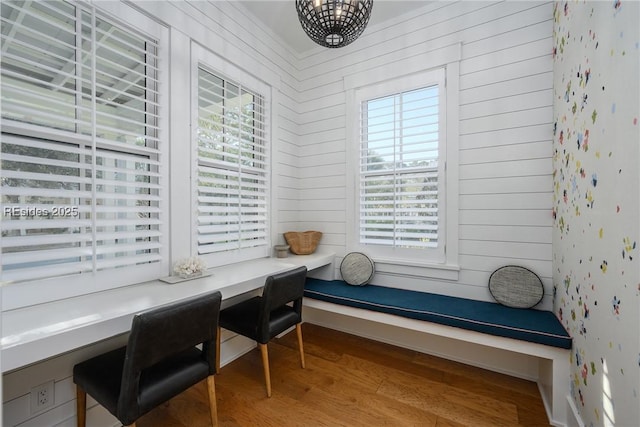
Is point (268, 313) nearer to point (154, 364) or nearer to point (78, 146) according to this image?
point (154, 364)

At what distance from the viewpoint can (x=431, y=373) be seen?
220 cm

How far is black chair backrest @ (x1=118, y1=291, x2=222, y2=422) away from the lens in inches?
45.9

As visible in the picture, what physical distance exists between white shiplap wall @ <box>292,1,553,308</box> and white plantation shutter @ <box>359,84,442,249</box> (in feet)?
0.76

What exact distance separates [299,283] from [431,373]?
4.11 ft

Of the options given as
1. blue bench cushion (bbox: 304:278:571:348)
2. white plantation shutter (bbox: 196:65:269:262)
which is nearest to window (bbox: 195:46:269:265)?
white plantation shutter (bbox: 196:65:269:262)

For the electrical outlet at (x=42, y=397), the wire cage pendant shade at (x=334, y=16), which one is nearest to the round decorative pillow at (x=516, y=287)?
the wire cage pendant shade at (x=334, y=16)

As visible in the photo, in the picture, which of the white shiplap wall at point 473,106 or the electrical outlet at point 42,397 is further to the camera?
the white shiplap wall at point 473,106

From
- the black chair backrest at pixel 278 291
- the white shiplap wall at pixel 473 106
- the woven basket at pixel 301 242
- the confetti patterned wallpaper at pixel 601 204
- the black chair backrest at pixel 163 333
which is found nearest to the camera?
the confetti patterned wallpaper at pixel 601 204

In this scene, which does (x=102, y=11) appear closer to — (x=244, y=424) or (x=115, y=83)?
(x=115, y=83)

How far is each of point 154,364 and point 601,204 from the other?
2153 mm

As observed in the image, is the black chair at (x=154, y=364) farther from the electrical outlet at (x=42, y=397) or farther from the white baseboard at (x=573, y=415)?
the white baseboard at (x=573, y=415)

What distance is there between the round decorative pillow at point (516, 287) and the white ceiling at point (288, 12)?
2.36 meters

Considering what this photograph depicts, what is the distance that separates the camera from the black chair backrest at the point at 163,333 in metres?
1.17

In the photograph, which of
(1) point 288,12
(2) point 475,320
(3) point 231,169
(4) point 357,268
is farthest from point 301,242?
(1) point 288,12
